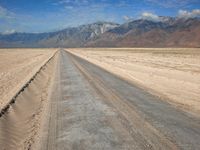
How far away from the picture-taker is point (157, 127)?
7695mm

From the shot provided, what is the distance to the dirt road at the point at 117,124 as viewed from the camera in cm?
653

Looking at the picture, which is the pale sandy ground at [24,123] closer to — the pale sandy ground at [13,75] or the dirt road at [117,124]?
the dirt road at [117,124]

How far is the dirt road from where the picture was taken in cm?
653

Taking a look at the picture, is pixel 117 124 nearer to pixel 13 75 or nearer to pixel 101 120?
pixel 101 120

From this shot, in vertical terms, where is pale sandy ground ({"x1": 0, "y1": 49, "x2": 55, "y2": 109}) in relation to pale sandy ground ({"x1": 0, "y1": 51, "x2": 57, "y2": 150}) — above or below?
below

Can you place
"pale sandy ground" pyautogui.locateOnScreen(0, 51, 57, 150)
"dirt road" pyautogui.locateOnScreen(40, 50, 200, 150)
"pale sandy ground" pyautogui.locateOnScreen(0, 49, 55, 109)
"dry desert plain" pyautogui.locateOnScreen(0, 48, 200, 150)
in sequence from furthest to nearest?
"pale sandy ground" pyautogui.locateOnScreen(0, 49, 55, 109) → "pale sandy ground" pyautogui.locateOnScreen(0, 51, 57, 150) → "dry desert plain" pyautogui.locateOnScreen(0, 48, 200, 150) → "dirt road" pyautogui.locateOnScreen(40, 50, 200, 150)

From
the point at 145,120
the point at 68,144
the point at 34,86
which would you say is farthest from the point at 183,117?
the point at 34,86

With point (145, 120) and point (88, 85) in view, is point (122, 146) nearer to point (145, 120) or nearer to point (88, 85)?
point (145, 120)

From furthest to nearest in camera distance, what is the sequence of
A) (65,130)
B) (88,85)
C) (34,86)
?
(34,86) < (88,85) < (65,130)

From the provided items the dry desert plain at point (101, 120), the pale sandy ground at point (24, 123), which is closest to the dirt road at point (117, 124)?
the dry desert plain at point (101, 120)

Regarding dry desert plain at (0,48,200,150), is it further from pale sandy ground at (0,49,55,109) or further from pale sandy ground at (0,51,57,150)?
pale sandy ground at (0,49,55,109)

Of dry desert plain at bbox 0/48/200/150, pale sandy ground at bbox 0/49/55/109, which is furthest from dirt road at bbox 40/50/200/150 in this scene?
pale sandy ground at bbox 0/49/55/109

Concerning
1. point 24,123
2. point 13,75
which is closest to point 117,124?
point 24,123

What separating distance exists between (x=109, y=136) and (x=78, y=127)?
131 cm
